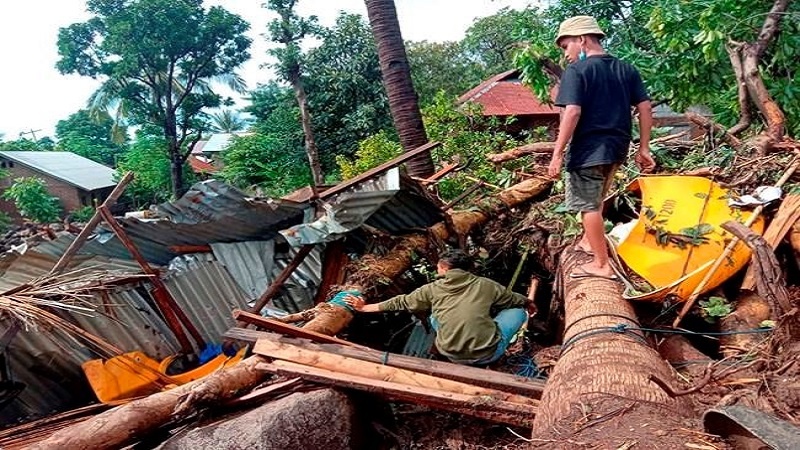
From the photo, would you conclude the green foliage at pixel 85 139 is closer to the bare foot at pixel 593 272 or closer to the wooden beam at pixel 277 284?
the wooden beam at pixel 277 284

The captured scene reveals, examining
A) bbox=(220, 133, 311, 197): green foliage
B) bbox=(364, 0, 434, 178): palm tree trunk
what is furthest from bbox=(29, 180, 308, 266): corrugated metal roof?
bbox=(220, 133, 311, 197): green foliage

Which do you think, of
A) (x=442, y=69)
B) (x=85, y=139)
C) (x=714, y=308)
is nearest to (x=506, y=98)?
(x=442, y=69)

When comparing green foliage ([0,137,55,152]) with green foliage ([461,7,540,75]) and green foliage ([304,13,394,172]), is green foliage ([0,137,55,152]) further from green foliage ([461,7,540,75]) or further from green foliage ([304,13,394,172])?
green foliage ([461,7,540,75])

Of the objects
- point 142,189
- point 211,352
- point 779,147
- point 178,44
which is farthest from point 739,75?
point 142,189

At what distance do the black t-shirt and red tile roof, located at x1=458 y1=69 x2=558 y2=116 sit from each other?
15806mm

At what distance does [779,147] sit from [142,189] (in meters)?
25.7

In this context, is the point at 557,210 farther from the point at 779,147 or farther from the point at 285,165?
the point at 285,165

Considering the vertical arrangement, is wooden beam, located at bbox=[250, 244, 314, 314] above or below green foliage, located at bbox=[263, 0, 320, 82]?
below

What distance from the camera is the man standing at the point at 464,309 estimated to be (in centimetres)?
418

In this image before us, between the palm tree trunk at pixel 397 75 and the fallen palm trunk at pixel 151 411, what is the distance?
15.1 ft

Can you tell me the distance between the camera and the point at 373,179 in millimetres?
6777

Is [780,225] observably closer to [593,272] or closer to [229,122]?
[593,272]

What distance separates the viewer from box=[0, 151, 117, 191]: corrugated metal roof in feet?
90.8

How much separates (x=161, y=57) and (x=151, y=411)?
20.6 meters
